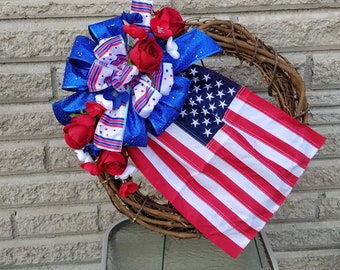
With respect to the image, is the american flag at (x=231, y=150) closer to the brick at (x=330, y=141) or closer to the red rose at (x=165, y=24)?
the red rose at (x=165, y=24)

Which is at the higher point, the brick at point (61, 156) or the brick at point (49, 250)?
the brick at point (61, 156)

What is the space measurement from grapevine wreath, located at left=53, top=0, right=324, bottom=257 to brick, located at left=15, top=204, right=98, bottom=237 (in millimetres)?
488

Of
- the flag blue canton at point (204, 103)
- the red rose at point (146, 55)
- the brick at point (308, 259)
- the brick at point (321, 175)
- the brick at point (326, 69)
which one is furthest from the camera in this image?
the brick at point (308, 259)

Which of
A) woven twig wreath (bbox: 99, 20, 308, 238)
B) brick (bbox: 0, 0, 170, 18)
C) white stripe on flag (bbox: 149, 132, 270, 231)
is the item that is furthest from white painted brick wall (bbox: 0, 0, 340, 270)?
white stripe on flag (bbox: 149, 132, 270, 231)

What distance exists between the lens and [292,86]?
1036 millimetres

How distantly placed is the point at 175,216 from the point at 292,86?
383 millimetres

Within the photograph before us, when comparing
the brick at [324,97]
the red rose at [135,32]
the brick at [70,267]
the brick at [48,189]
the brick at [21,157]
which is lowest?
the brick at [70,267]

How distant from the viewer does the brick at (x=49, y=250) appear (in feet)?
4.92

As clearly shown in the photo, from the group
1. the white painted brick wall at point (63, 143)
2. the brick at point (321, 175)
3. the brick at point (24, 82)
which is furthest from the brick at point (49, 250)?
the brick at point (321, 175)

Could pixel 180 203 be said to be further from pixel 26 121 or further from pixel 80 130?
pixel 26 121

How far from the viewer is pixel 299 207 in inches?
60.4

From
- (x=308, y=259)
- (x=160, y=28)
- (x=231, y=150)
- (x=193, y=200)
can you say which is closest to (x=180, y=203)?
(x=193, y=200)

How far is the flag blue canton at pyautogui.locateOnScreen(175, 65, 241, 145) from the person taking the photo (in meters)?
Result: 1.02

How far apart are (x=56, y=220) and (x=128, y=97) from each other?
66cm
